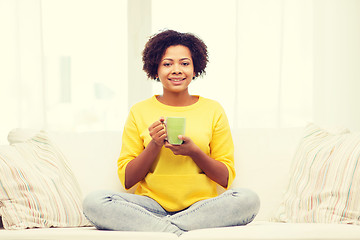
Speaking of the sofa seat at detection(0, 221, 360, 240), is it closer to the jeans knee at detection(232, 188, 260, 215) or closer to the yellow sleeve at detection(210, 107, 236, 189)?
the jeans knee at detection(232, 188, 260, 215)

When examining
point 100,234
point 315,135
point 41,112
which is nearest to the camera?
point 100,234

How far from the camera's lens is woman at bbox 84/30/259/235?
1655 millimetres

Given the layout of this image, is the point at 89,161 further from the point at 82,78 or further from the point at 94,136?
the point at 82,78

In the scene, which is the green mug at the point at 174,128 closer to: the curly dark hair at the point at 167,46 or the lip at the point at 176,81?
the lip at the point at 176,81

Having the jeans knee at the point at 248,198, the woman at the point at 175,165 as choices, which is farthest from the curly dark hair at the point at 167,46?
the jeans knee at the point at 248,198

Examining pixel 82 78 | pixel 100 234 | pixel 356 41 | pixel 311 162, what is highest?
pixel 356 41

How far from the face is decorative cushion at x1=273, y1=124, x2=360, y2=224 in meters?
0.57

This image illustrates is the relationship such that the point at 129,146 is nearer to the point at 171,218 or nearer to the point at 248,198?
the point at 171,218

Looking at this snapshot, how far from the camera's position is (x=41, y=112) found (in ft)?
10.6

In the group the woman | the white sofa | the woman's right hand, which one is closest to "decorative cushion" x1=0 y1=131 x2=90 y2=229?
the white sofa

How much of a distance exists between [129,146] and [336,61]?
189 centimetres

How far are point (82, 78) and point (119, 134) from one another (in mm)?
1321

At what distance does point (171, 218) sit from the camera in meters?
1.71

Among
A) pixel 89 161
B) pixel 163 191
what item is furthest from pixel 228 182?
pixel 89 161
